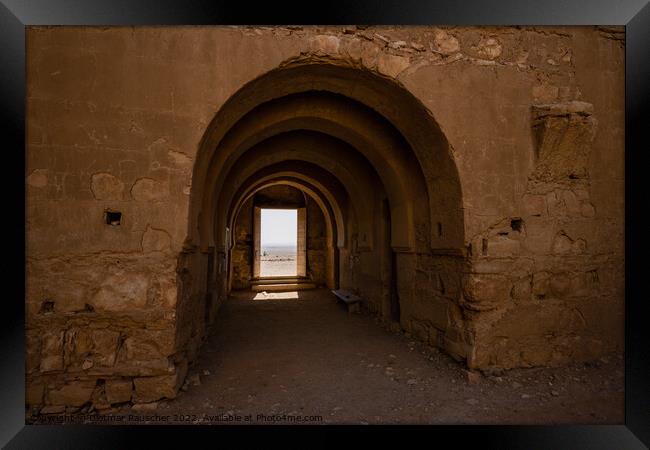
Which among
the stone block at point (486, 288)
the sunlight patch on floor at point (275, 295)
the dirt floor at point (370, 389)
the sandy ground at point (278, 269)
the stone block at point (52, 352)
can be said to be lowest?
the sandy ground at point (278, 269)

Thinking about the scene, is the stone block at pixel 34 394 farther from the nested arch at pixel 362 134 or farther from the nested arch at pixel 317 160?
the nested arch at pixel 317 160

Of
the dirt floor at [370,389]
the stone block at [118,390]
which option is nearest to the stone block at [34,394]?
the stone block at [118,390]

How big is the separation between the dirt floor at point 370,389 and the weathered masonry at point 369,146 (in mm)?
239

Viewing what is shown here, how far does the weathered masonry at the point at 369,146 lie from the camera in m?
3.32

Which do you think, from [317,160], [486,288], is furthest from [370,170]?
[486,288]

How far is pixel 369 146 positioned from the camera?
5.59m

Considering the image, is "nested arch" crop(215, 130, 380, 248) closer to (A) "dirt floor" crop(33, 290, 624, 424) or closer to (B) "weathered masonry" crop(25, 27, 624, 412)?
(B) "weathered masonry" crop(25, 27, 624, 412)

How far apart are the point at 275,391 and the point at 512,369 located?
2700mm

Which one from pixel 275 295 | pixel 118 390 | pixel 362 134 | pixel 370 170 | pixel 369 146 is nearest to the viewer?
pixel 118 390

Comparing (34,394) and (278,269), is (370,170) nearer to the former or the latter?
(34,394)

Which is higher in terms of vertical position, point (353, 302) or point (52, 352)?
point (52, 352)

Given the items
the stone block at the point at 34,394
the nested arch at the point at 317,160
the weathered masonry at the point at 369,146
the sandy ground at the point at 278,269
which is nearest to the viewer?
the stone block at the point at 34,394

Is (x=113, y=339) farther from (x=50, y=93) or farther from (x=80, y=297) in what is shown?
(x=50, y=93)

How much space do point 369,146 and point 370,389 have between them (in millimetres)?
3529
